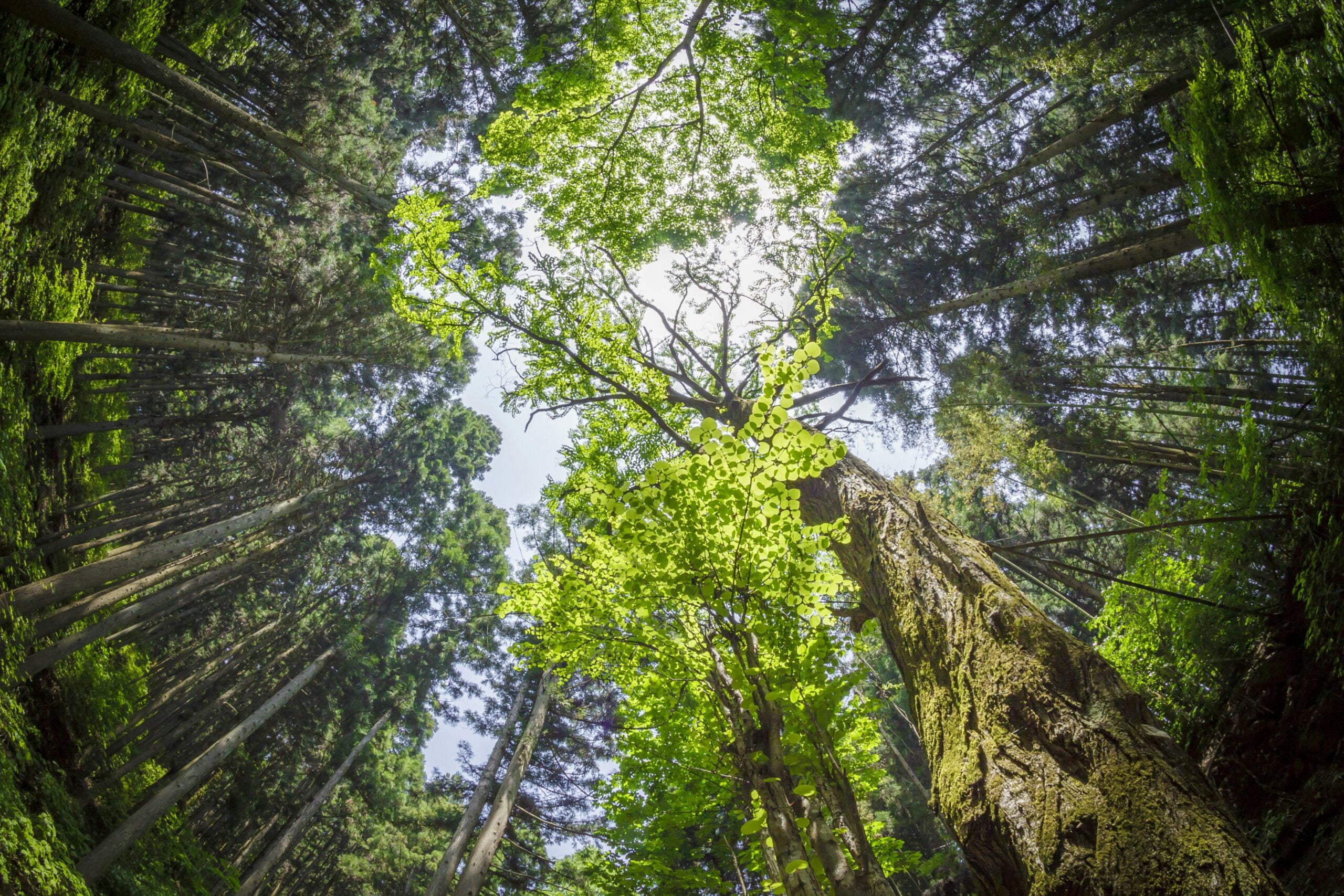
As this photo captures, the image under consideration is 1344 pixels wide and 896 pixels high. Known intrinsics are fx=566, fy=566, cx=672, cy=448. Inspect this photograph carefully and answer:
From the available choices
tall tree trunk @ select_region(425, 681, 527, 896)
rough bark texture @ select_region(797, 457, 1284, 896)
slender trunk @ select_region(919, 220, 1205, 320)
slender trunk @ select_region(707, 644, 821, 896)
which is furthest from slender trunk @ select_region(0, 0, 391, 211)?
tall tree trunk @ select_region(425, 681, 527, 896)

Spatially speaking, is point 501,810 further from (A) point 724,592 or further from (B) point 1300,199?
(B) point 1300,199

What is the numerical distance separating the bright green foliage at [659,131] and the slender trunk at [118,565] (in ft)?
22.2

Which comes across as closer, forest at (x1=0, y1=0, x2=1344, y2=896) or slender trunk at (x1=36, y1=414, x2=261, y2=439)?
forest at (x1=0, y1=0, x2=1344, y2=896)

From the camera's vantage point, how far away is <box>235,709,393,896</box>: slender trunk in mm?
11281

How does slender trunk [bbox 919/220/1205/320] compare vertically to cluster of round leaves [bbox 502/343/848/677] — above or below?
above

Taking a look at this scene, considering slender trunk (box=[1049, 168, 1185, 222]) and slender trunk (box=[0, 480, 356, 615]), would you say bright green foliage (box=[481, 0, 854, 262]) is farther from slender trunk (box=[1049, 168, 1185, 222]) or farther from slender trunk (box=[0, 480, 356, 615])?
slender trunk (box=[0, 480, 356, 615])

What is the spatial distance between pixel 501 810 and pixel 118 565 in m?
6.26

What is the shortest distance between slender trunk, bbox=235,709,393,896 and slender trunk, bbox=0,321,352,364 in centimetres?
1027

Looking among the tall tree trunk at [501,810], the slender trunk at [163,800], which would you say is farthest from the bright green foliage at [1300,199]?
the slender trunk at [163,800]

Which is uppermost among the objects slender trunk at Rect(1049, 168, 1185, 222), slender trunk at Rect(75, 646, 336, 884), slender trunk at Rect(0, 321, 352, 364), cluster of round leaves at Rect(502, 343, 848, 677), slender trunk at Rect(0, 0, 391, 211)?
slender trunk at Rect(1049, 168, 1185, 222)

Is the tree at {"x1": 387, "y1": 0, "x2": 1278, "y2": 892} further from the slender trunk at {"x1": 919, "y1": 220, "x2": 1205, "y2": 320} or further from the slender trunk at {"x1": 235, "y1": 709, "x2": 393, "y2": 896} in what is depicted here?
the slender trunk at {"x1": 235, "y1": 709, "x2": 393, "y2": 896}

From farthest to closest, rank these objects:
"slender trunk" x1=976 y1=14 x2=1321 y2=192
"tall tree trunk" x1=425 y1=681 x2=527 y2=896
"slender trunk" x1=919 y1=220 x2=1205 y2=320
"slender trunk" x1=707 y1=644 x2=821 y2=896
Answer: "tall tree trunk" x1=425 y1=681 x2=527 y2=896 → "slender trunk" x1=919 y1=220 x2=1205 y2=320 → "slender trunk" x1=976 y1=14 x2=1321 y2=192 → "slender trunk" x1=707 y1=644 x2=821 y2=896

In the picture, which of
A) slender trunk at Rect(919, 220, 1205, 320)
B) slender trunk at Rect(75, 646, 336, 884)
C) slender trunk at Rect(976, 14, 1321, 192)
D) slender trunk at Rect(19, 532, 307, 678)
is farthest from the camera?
slender trunk at Rect(75, 646, 336, 884)

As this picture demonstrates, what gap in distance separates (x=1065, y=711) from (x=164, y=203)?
49.8 feet
